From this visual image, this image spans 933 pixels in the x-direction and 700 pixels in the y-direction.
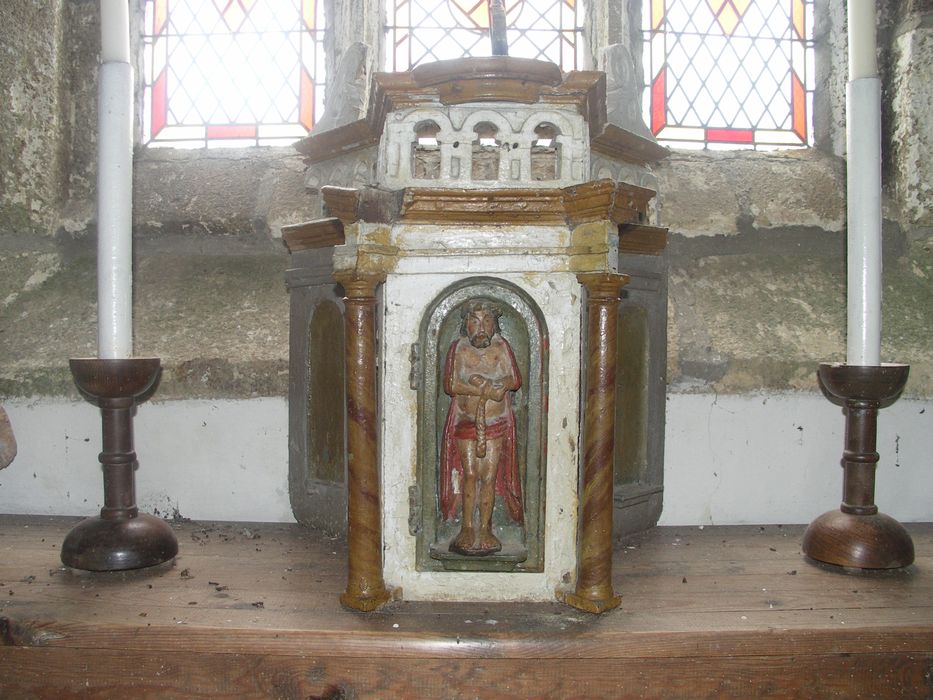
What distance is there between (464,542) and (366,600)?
12.2 inches

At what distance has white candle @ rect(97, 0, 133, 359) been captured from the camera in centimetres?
240

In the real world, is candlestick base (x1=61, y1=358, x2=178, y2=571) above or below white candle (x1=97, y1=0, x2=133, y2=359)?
below

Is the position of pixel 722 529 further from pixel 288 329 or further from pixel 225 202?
pixel 225 202

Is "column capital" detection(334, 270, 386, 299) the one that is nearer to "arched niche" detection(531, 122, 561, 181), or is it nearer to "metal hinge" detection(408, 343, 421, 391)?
"metal hinge" detection(408, 343, 421, 391)

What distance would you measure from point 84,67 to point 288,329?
1.64 metres

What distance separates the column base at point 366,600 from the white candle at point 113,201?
1030mm

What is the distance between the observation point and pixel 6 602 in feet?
7.20

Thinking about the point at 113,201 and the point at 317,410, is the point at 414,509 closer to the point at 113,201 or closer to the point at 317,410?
the point at 317,410

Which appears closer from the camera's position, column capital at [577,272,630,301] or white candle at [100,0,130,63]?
column capital at [577,272,630,301]

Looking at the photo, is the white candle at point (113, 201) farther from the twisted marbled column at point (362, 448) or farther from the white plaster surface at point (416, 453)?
the white plaster surface at point (416, 453)

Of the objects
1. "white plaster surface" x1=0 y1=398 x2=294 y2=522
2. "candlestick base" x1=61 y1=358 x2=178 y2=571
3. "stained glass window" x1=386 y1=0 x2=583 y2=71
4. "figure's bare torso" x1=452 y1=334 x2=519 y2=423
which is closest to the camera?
"figure's bare torso" x1=452 y1=334 x2=519 y2=423

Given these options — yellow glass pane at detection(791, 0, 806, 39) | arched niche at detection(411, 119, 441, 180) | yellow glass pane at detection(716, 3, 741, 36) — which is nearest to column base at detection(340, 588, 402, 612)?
arched niche at detection(411, 119, 441, 180)

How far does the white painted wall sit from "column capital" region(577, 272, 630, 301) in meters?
1.21

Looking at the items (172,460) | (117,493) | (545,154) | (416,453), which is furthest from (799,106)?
(117,493)
